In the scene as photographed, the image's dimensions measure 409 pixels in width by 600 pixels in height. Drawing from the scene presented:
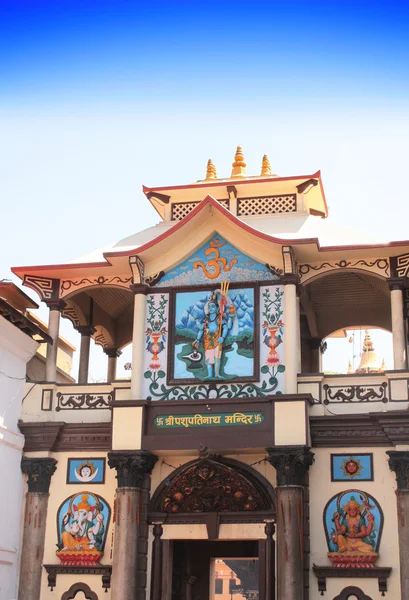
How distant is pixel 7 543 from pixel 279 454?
20.0 ft

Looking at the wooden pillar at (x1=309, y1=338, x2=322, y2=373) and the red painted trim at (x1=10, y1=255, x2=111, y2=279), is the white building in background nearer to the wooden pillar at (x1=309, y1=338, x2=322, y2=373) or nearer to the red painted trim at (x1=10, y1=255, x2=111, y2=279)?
the red painted trim at (x1=10, y1=255, x2=111, y2=279)

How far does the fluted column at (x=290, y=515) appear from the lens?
18188 millimetres

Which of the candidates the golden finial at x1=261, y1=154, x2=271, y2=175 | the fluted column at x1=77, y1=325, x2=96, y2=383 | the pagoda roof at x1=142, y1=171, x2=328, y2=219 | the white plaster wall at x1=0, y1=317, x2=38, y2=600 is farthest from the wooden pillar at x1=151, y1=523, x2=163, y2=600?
the golden finial at x1=261, y1=154, x2=271, y2=175

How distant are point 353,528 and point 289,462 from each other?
1.84 metres

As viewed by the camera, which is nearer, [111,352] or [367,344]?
[111,352]

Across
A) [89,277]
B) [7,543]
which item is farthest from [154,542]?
[89,277]

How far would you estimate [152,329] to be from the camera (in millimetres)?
21094

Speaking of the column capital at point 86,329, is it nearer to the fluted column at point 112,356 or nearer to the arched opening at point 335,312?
the fluted column at point 112,356

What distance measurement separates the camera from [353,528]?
62.2 feet

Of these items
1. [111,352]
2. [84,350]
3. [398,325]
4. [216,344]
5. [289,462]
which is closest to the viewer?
[289,462]

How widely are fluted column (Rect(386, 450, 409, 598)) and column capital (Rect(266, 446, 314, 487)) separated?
179 cm

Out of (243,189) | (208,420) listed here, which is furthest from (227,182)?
(208,420)

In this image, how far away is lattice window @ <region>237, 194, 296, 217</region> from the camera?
22938 mm

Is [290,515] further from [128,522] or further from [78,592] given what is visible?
[78,592]
